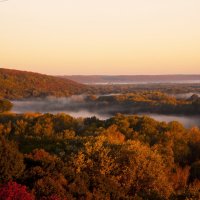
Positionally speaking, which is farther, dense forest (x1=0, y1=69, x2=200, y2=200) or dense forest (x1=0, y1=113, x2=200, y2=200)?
dense forest (x1=0, y1=69, x2=200, y2=200)

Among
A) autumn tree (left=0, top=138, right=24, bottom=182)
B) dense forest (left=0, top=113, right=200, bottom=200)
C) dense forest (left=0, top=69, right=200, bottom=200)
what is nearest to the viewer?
dense forest (left=0, top=113, right=200, bottom=200)

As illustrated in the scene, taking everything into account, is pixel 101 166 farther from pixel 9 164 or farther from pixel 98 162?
pixel 9 164

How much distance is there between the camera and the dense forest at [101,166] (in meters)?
27.3

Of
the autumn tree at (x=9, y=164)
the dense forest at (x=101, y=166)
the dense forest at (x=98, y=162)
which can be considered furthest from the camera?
the autumn tree at (x=9, y=164)

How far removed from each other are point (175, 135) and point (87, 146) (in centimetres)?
2765

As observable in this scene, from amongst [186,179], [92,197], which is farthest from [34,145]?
[92,197]

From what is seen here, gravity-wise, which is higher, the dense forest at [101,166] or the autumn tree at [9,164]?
the autumn tree at [9,164]

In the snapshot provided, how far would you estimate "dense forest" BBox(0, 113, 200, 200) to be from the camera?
27.3m

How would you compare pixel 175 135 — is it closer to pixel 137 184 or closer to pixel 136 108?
pixel 137 184

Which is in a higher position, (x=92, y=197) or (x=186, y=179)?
(x=92, y=197)

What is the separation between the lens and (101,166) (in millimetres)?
37094

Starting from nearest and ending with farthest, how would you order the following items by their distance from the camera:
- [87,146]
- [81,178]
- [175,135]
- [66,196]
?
[66,196], [81,178], [87,146], [175,135]

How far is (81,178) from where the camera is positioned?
102 ft

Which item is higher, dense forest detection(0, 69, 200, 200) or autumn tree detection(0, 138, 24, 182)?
autumn tree detection(0, 138, 24, 182)
